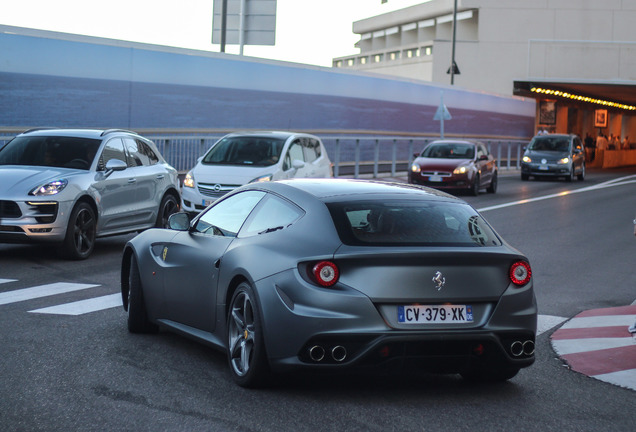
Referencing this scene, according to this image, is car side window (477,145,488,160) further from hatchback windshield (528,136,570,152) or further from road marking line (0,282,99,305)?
road marking line (0,282,99,305)

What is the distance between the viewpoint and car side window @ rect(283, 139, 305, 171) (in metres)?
19.9

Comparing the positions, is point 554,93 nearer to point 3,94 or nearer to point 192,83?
point 192,83

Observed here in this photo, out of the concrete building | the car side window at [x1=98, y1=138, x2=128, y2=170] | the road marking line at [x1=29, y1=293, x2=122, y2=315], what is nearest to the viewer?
the road marking line at [x1=29, y1=293, x2=122, y2=315]

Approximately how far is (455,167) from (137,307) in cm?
2244

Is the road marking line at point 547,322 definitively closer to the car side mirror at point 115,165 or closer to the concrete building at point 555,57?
the car side mirror at point 115,165

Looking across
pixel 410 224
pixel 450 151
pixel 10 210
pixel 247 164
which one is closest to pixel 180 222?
pixel 410 224

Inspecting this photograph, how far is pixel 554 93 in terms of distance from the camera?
6625 centimetres

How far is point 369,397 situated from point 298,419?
719mm

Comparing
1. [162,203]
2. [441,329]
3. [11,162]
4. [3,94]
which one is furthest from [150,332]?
[3,94]

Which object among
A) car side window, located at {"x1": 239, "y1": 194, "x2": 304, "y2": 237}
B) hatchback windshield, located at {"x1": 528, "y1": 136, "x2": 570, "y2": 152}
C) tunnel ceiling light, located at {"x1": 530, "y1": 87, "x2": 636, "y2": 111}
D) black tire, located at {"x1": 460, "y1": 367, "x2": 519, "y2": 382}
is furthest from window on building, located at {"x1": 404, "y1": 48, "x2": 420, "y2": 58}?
black tire, located at {"x1": 460, "y1": 367, "x2": 519, "y2": 382}

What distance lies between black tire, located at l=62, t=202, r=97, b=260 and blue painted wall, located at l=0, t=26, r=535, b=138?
12.3 meters

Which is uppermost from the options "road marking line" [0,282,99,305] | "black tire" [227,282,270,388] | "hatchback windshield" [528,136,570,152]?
"hatchback windshield" [528,136,570,152]

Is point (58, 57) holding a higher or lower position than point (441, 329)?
higher

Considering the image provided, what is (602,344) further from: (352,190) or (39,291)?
(39,291)
